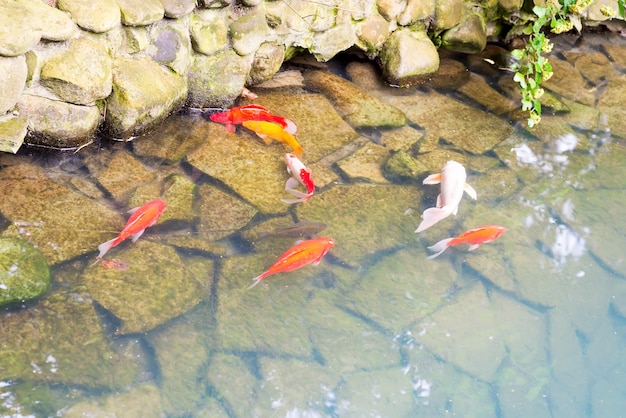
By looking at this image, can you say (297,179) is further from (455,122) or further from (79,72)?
(455,122)

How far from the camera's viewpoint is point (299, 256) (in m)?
3.85

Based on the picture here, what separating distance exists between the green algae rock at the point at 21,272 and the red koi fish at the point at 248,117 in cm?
192

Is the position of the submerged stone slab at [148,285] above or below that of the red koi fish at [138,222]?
below

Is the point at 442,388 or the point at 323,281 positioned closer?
the point at 442,388

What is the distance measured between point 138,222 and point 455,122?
3133 millimetres

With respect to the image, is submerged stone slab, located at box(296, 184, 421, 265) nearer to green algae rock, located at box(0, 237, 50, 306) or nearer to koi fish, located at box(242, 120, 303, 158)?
koi fish, located at box(242, 120, 303, 158)

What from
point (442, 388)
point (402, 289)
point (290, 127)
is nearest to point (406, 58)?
point (290, 127)

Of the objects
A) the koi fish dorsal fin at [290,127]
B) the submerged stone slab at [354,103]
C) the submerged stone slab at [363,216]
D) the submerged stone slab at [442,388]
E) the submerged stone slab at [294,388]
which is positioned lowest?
the submerged stone slab at [442,388]

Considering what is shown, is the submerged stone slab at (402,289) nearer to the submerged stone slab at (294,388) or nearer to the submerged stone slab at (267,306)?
the submerged stone slab at (267,306)

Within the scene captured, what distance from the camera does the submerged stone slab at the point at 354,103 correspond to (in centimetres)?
554

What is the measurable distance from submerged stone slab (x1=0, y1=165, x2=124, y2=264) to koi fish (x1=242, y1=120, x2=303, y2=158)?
4.47ft

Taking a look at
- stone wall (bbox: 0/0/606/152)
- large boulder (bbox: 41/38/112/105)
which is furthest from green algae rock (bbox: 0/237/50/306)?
large boulder (bbox: 41/38/112/105)

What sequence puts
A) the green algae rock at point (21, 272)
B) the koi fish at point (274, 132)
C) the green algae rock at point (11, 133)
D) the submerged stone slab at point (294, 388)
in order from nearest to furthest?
the submerged stone slab at point (294, 388) < the green algae rock at point (21, 272) < the green algae rock at point (11, 133) < the koi fish at point (274, 132)

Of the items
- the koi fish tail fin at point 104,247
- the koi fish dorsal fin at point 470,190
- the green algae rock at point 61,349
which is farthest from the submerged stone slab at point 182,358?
the koi fish dorsal fin at point 470,190
